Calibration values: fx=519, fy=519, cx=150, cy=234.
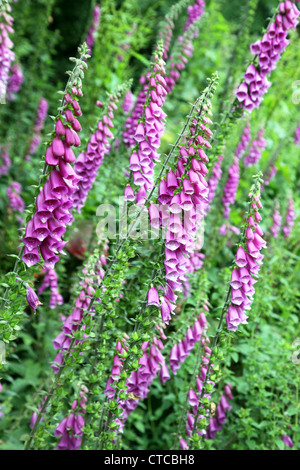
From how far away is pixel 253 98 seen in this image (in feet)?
12.3

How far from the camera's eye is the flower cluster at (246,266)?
9.17ft

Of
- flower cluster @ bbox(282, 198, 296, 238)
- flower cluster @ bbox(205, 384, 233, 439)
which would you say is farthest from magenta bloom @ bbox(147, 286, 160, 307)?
flower cluster @ bbox(282, 198, 296, 238)

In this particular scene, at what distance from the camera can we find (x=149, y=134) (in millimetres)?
2922

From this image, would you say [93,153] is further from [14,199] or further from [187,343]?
[14,199]

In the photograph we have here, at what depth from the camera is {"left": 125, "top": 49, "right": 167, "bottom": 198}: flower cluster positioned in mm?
2885

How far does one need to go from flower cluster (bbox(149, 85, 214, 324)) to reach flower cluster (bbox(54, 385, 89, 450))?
865 millimetres

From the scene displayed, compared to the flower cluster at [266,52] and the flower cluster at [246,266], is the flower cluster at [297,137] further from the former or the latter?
the flower cluster at [246,266]

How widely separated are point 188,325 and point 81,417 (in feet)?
2.96

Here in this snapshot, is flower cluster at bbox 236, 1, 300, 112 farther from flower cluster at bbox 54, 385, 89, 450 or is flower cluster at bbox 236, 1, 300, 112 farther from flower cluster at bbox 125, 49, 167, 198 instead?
flower cluster at bbox 54, 385, 89, 450

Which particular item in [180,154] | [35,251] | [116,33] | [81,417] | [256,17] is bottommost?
[81,417]

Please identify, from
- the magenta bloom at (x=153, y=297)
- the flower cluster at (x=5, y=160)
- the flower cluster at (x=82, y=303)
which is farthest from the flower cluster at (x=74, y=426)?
the flower cluster at (x=5, y=160)

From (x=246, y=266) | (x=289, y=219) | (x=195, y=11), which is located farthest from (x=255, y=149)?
(x=246, y=266)
